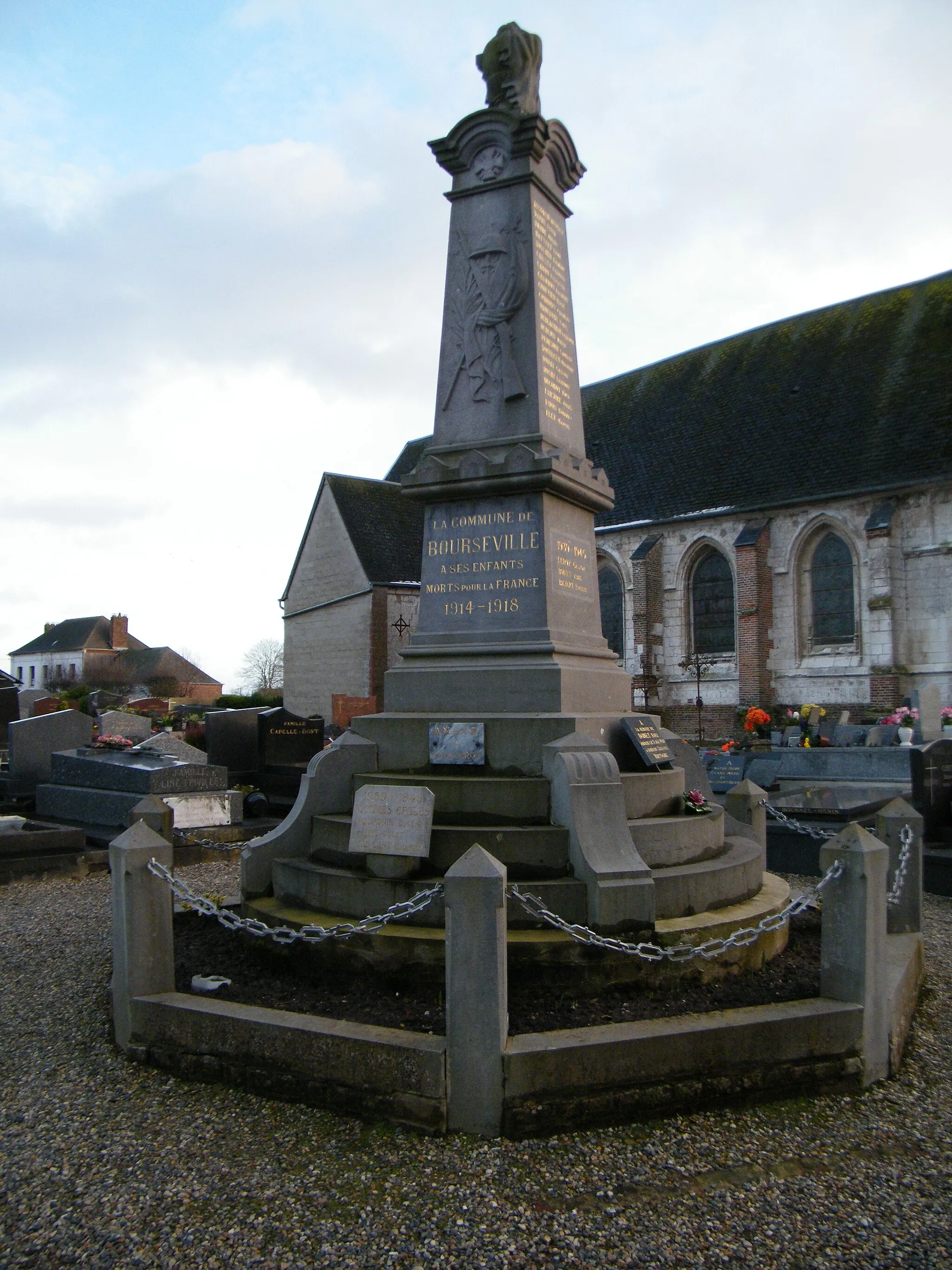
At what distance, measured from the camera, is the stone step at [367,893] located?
4.52 meters

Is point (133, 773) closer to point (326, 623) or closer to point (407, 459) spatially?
point (326, 623)

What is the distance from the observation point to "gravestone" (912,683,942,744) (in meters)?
12.7

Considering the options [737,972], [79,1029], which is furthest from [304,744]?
[737,972]

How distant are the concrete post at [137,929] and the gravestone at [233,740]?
8.72 m

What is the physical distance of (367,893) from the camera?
4766 millimetres

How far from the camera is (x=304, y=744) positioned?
1288 centimetres

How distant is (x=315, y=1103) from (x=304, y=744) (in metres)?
9.44

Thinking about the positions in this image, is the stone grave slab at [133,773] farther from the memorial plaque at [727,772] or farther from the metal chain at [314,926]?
the memorial plaque at [727,772]

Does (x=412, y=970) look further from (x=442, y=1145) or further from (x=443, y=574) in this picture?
(x=443, y=574)

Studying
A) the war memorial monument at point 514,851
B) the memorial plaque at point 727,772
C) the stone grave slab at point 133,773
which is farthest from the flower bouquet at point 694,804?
the stone grave slab at point 133,773

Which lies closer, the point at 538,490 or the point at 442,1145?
the point at 442,1145

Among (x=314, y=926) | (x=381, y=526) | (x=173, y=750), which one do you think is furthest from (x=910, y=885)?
(x=381, y=526)

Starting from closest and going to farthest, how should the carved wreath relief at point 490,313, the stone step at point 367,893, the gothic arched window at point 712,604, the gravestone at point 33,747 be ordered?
the stone step at point 367,893, the carved wreath relief at point 490,313, the gravestone at point 33,747, the gothic arched window at point 712,604

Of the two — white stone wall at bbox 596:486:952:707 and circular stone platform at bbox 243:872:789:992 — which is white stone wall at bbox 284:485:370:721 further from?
circular stone platform at bbox 243:872:789:992
